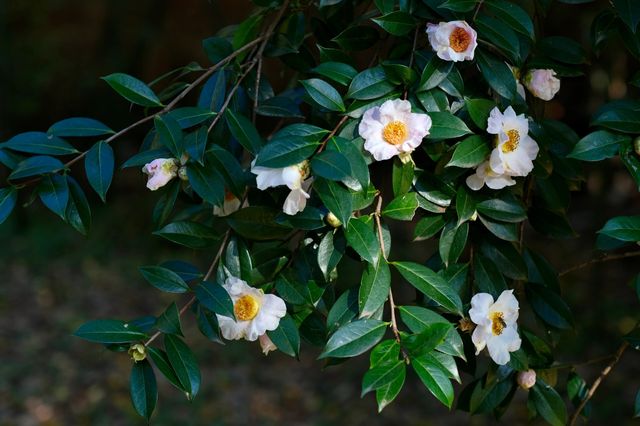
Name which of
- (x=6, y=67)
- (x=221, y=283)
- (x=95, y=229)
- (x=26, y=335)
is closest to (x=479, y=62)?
(x=221, y=283)

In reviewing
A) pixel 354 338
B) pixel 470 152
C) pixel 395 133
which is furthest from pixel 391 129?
pixel 354 338

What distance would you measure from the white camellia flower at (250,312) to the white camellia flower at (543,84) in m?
0.44

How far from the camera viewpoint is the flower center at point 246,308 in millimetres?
940

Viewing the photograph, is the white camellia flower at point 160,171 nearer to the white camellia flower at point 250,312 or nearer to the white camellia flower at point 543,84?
the white camellia flower at point 250,312

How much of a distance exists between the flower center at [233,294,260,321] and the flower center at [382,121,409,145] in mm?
A: 259

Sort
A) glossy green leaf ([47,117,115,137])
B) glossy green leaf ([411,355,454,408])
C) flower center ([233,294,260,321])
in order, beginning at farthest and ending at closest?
glossy green leaf ([47,117,115,137])
flower center ([233,294,260,321])
glossy green leaf ([411,355,454,408])

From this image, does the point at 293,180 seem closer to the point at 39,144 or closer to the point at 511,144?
the point at 511,144

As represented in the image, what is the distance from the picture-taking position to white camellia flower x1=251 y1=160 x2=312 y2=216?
2.87 feet

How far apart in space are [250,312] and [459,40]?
0.42 metres

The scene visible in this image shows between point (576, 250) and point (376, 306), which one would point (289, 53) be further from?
point (576, 250)

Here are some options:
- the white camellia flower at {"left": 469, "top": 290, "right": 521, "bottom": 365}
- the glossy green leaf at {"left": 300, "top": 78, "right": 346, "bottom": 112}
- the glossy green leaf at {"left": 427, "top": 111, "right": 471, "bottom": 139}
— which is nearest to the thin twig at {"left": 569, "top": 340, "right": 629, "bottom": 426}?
the white camellia flower at {"left": 469, "top": 290, "right": 521, "bottom": 365}

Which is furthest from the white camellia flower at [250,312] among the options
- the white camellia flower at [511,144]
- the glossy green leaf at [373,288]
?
the white camellia flower at [511,144]

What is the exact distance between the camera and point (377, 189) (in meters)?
0.98

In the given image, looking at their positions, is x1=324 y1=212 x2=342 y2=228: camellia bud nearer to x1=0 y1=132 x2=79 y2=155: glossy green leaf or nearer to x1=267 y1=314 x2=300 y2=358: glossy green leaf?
x1=267 y1=314 x2=300 y2=358: glossy green leaf
